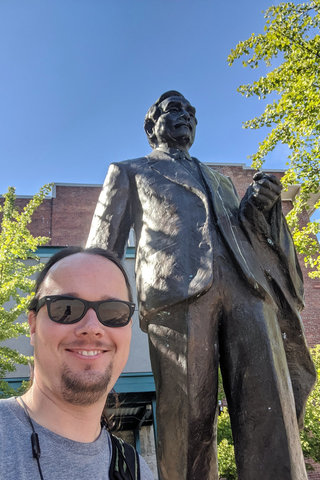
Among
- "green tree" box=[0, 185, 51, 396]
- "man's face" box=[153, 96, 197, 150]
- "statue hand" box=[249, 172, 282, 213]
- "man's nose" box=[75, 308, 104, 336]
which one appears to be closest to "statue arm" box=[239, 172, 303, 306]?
"statue hand" box=[249, 172, 282, 213]

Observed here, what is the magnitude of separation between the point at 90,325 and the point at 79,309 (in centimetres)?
7

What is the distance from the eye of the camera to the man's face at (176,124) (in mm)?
3139

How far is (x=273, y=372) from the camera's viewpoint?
2180mm

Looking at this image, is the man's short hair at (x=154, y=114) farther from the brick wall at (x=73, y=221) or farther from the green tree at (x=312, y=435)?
the brick wall at (x=73, y=221)

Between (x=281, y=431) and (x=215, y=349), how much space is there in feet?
1.64

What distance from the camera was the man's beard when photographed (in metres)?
1.37

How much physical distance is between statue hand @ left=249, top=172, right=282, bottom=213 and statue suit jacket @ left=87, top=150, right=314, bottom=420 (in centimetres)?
6

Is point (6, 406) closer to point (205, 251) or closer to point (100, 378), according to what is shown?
point (100, 378)

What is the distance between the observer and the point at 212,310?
2.35 metres

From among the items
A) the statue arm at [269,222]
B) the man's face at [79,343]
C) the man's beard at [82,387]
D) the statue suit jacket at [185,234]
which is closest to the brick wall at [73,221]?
the statue suit jacket at [185,234]

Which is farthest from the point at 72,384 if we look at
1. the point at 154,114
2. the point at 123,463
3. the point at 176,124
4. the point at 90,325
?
the point at 154,114

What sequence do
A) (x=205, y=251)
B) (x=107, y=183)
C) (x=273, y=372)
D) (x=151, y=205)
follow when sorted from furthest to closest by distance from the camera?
(x=107, y=183)
(x=151, y=205)
(x=205, y=251)
(x=273, y=372)

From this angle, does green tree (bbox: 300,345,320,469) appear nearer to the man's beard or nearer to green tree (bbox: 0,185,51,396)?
green tree (bbox: 0,185,51,396)

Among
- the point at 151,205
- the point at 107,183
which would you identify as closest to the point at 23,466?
the point at 151,205
